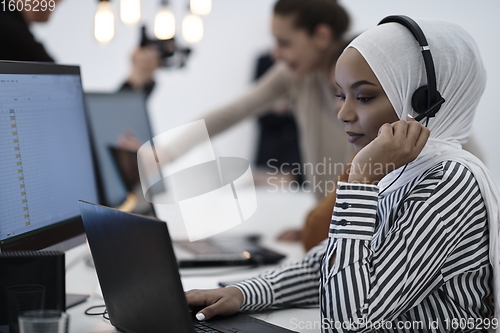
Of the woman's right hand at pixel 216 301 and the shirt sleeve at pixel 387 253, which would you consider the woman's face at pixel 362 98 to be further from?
the woman's right hand at pixel 216 301

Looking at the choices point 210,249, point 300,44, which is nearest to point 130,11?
point 300,44

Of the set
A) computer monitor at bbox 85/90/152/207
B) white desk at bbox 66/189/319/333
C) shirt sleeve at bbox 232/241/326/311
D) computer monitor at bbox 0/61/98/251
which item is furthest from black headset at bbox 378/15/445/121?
computer monitor at bbox 85/90/152/207

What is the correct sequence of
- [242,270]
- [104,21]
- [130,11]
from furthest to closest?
1. [130,11]
2. [104,21]
3. [242,270]

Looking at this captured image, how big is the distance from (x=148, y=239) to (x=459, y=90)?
610 millimetres

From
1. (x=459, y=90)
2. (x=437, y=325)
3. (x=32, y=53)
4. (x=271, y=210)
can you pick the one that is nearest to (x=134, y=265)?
(x=437, y=325)

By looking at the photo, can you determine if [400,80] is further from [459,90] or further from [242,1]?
[242,1]

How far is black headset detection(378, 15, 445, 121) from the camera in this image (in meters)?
0.96

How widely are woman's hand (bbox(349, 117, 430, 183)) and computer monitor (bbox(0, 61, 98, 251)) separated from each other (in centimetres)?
58

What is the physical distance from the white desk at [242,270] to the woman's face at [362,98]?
39cm

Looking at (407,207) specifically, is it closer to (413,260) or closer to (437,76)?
(413,260)

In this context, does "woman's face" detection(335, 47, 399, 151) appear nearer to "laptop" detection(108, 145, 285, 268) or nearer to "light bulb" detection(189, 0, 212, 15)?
"laptop" detection(108, 145, 285, 268)

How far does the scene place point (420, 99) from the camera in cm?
99

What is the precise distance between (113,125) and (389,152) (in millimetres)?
1145

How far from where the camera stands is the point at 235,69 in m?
5.10
